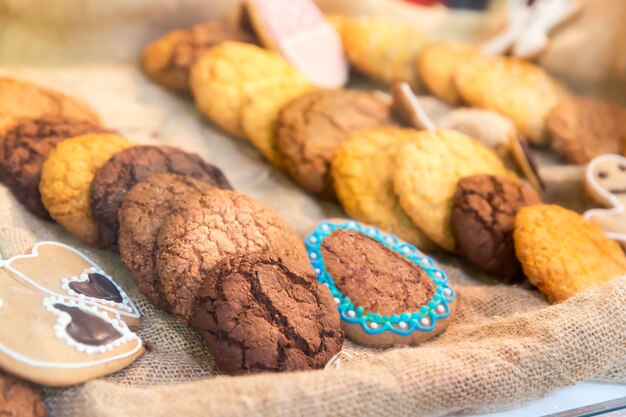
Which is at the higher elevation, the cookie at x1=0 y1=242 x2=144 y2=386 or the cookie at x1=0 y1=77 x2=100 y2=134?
the cookie at x1=0 y1=77 x2=100 y2=134

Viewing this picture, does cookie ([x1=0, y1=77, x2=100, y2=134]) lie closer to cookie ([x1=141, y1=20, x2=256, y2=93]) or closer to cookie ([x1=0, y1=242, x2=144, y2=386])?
cookie ([x1=141, y1=20, x2=256, y2=93])

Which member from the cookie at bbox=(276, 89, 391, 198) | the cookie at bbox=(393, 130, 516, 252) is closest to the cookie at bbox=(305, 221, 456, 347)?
the cookie at bbox=(393, 130, 516, 252)

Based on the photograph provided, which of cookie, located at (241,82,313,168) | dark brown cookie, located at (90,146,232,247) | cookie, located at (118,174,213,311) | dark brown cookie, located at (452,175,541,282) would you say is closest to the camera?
cookie, located at (118,174,213,311)

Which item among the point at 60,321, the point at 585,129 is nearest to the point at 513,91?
the point at 585,129

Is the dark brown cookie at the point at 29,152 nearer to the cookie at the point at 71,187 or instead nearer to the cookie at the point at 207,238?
the cookie at the point at 71,187

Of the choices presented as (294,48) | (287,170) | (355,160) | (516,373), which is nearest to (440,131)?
(355,160)

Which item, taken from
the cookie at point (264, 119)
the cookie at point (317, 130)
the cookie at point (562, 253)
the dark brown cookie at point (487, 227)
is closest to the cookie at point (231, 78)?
the cookie at point (264, 119)

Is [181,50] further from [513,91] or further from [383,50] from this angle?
[513,91]

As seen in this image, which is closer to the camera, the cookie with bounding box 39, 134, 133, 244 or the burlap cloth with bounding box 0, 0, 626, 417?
the burlap cloth with bounding box 0, 0, 626, 417
